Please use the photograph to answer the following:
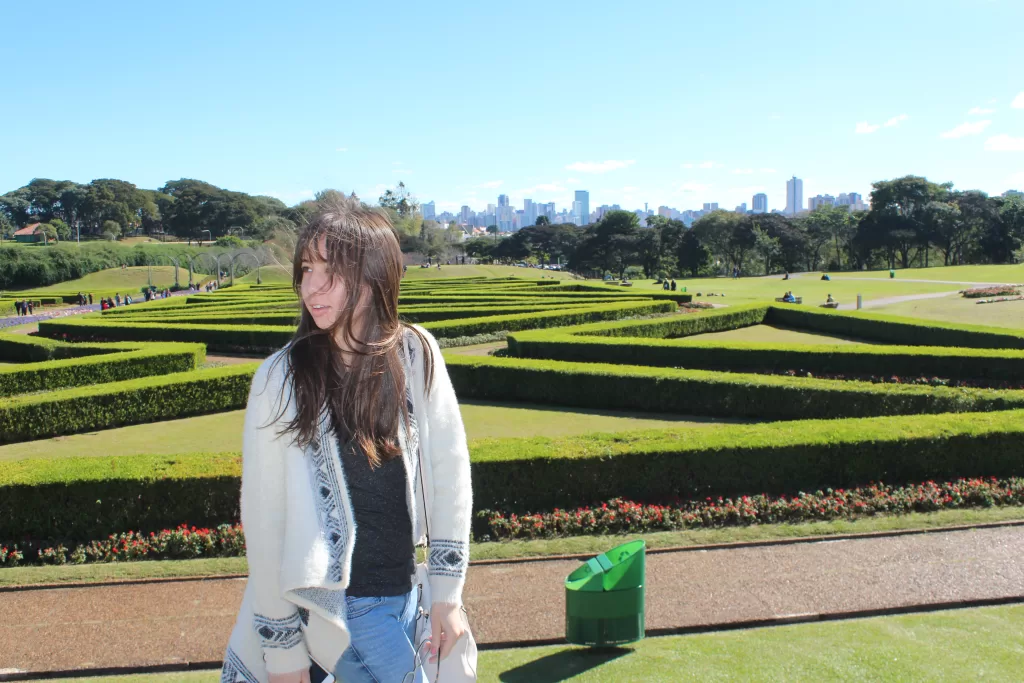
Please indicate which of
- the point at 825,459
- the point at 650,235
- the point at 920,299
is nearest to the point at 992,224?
the point at 650,235

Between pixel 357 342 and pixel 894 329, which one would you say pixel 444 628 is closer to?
pixel 357 342

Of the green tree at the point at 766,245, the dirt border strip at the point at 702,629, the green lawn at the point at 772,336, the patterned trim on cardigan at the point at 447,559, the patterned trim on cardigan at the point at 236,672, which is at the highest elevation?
the green tree at the point at 766,245

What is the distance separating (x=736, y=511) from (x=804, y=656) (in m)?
3.12

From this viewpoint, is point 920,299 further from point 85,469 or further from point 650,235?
point 650,235

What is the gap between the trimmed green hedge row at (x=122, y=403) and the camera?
12.0 metres

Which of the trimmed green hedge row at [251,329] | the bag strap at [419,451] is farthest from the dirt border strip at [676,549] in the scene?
the trimmed green hedge row at [251,329]

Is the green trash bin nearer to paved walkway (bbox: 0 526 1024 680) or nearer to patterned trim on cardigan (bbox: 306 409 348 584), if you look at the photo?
paved walkway (bbox: 0 526 1024 680)

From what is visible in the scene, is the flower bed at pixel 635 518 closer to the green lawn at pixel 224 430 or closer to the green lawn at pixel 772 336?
the green lawn at pixel 224 430

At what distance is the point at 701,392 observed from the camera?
12570 mm

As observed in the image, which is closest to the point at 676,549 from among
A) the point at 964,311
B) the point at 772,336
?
the point at 772,336

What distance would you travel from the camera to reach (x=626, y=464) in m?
7.95

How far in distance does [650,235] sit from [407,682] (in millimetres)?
70179

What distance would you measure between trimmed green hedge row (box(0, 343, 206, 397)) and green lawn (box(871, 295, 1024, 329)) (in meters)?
19.1

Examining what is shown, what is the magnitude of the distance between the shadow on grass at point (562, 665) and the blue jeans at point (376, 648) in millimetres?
2458
